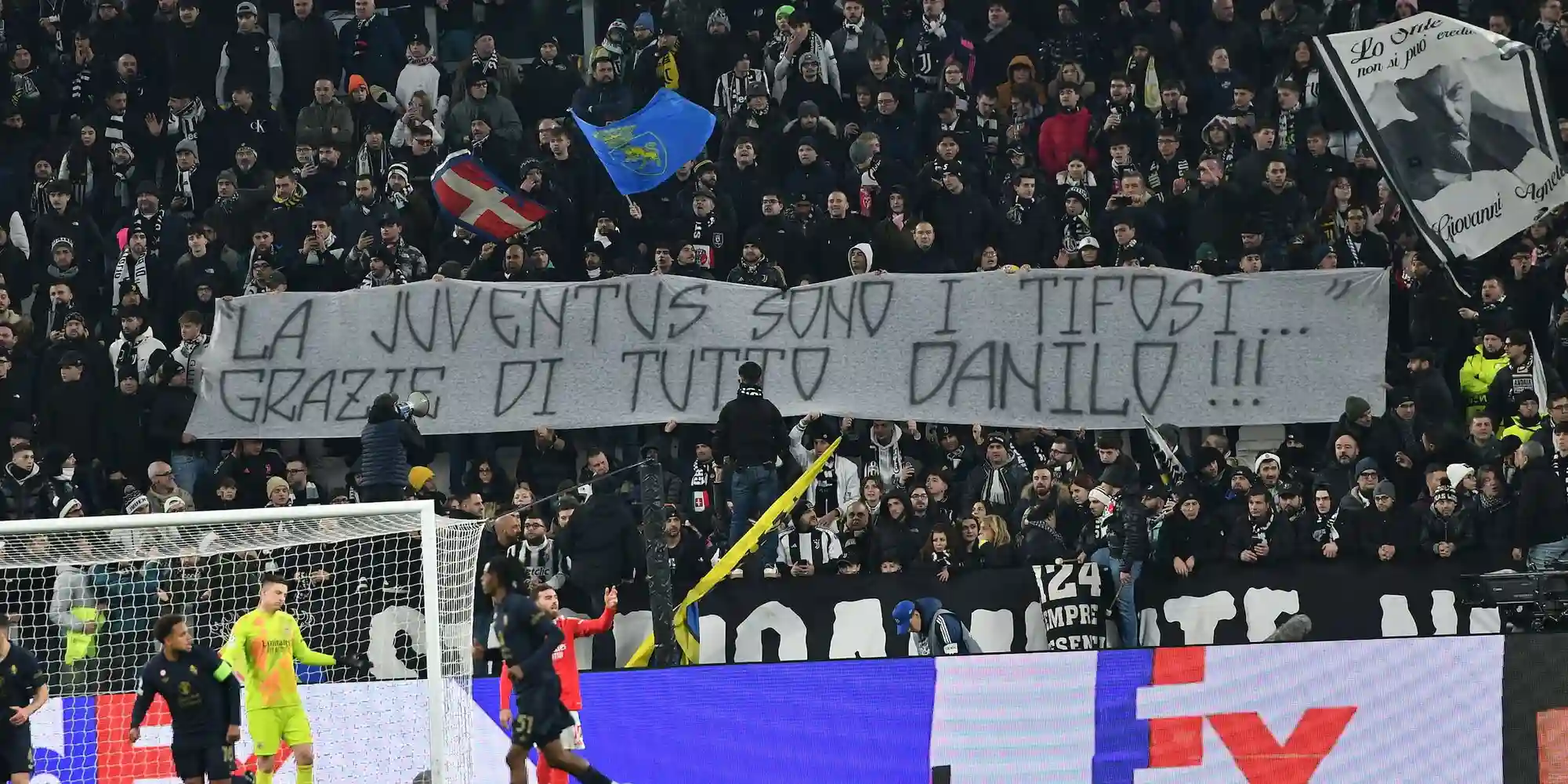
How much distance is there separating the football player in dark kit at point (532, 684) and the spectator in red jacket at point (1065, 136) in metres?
8.77

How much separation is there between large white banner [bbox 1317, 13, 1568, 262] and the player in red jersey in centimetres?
783

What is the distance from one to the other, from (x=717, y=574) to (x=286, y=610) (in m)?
3.30

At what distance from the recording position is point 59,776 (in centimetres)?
1723

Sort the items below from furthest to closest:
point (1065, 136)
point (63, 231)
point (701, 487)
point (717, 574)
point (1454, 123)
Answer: point (63, 231), point (1065, 136), point (1454, 123), point (701, 487), point (717, 574)

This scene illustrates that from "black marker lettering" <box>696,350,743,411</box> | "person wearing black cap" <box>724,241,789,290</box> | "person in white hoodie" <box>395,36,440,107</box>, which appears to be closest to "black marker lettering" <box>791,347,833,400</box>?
"black marker lettering" <box>696,350,743,411</box>

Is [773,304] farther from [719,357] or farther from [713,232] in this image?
[713,232]

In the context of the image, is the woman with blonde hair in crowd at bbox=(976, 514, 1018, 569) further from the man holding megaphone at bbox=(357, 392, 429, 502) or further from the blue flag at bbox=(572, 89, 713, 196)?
the blue flag at bbox=(572, 89, 713, 196)

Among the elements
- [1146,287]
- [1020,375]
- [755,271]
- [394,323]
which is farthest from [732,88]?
[1146,287]

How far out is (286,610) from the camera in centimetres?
1880

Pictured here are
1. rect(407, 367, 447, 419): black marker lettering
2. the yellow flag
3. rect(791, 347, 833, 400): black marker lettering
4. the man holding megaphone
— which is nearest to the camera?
the yellow flag

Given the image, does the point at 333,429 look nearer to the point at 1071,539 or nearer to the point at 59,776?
the point at 59,776

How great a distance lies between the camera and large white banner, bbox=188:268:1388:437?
67.6 ft

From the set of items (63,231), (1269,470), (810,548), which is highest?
(63,231)

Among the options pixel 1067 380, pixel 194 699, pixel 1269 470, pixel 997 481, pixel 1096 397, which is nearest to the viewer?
pixel 194 699
